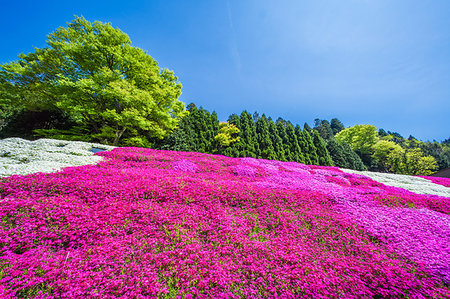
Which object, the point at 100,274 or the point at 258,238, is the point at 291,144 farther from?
the point at 100,274

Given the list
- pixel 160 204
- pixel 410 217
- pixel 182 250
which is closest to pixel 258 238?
pixel 182 250

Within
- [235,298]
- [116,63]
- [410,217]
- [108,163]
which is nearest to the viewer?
[235,298]

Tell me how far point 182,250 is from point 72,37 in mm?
19716

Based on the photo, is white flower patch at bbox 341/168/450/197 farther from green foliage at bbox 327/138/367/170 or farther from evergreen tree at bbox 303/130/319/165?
green foliage at bbox 327/138/367/170

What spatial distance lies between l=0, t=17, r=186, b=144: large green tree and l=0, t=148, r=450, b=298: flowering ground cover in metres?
8.85

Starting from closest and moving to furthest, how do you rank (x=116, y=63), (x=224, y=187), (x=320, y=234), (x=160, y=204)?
(x=320, y=234)
(x=160, y=204)
(x=224, y=187)
(x=116, y=63)

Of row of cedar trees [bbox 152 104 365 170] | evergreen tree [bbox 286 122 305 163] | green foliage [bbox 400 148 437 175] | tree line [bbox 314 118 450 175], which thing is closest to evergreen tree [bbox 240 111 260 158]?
row of cedar trees [bbox 152 104 365 170]

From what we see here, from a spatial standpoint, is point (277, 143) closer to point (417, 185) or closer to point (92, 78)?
point (417, 185)

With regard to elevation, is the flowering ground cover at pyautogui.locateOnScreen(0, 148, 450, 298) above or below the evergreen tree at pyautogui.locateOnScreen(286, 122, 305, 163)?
below

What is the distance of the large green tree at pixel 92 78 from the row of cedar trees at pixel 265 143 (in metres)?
8.28

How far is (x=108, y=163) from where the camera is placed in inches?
282

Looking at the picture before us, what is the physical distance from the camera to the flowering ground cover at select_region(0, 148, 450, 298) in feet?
7.65

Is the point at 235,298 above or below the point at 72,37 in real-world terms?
below

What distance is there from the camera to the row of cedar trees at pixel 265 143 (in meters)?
24.5
